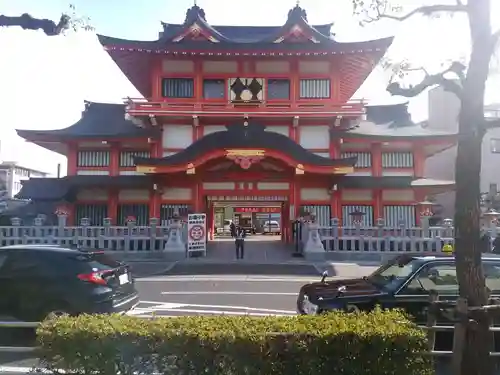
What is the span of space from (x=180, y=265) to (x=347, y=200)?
1041 centimetres

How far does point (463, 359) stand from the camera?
4293 millimetres

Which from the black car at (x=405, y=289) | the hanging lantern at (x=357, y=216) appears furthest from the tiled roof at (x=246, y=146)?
the black car at (x=405, y=289)

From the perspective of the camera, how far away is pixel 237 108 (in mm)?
23453

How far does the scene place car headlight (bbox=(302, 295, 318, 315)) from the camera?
6915 millimetres

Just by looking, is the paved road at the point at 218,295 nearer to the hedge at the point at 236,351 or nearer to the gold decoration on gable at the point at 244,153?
the hedge at the point at 236,351

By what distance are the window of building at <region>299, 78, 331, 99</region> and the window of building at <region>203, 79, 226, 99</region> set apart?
4.24m

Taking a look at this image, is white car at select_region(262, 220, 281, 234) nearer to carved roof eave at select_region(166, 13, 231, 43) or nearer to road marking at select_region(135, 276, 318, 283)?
carved roof eave at select_region(166, 13, 231, 43)

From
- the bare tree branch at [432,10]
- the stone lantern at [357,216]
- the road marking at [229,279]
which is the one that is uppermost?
the bare tree branch at [432,10]

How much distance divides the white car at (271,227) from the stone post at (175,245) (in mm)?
25849

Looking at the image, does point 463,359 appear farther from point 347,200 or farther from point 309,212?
point 347,200

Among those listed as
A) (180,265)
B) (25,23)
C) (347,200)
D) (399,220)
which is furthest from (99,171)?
(25,23)

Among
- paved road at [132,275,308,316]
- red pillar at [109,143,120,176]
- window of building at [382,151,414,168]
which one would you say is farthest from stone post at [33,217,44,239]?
window of building at [382,151,414,168]

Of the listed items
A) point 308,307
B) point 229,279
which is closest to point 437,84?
point 308,307

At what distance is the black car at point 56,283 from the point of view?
7441 mm
